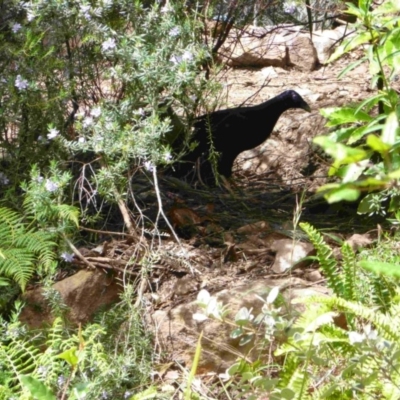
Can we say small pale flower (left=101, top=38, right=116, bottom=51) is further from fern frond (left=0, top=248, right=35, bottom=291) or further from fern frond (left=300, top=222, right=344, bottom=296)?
fern frond (left=300, top=222, right=344, bottom=296)

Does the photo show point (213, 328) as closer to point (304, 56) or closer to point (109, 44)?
point (109, 44)

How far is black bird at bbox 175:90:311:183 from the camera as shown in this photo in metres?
4.66

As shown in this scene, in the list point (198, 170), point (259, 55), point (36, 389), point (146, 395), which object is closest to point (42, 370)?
point (146, 395)

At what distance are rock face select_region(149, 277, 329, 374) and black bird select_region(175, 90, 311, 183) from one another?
1.56 metres

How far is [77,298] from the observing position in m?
3.07

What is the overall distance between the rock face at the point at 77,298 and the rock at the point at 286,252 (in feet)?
2.38

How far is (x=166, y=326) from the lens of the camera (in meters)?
3.08

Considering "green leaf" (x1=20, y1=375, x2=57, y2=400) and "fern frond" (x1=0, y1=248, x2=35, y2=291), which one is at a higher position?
"green leaf" (x1=20, y1=375, x2=57, y2=400)

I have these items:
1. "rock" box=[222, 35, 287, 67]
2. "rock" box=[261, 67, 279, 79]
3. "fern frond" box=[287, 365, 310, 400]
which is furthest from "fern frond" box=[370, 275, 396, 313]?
"rock" box=[261, 67, 279, 79]

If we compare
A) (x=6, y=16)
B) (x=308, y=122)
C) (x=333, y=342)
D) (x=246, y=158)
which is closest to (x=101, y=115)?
(x=6, y=16)

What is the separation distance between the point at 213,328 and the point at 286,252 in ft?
2.08

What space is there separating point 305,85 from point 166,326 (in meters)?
4.48

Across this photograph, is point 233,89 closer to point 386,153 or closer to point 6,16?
point 6,16

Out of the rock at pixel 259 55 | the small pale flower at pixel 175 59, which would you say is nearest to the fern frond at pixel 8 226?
the small pale flower at pixel 175 59
